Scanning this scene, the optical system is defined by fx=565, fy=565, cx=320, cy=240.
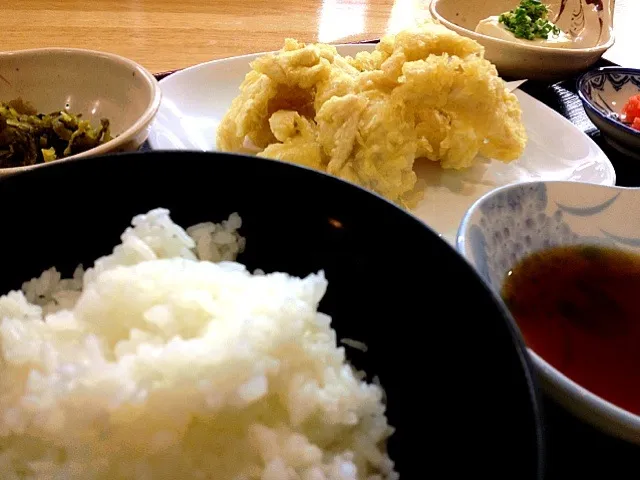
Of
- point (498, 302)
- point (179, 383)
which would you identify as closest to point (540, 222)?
point (498, 302)

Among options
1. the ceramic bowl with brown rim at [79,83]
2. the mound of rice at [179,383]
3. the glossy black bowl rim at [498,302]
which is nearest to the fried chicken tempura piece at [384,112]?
the ceramic bowl with brown rim at [79,83]

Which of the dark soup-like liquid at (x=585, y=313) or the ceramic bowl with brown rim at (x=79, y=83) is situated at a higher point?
the ceramic bowl with brown rim at (x=79, y=83)

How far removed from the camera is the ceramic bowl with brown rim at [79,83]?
1388 millimetres

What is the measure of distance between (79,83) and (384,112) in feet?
2.61

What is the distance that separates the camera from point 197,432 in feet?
1.86

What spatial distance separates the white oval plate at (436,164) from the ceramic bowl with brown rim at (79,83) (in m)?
0.10

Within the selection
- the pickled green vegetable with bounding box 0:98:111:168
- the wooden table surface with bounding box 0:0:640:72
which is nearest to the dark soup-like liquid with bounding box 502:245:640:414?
the pickled green vegetable with bounding box 0:98:111:168

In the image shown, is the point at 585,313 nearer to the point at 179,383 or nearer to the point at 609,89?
the point at 179,383

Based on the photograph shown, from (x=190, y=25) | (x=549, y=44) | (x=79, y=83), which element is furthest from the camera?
(x=190, y=25)

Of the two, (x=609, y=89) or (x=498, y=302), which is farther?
(x=609, y=89)

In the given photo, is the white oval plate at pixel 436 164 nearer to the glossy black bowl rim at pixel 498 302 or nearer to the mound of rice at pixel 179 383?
the glossy black bowl rim at pixel 498 302

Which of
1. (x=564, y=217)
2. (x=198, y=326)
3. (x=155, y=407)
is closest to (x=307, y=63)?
(x=564, y=217)

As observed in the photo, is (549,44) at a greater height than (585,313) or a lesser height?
greater

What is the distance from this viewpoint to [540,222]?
1.17m
